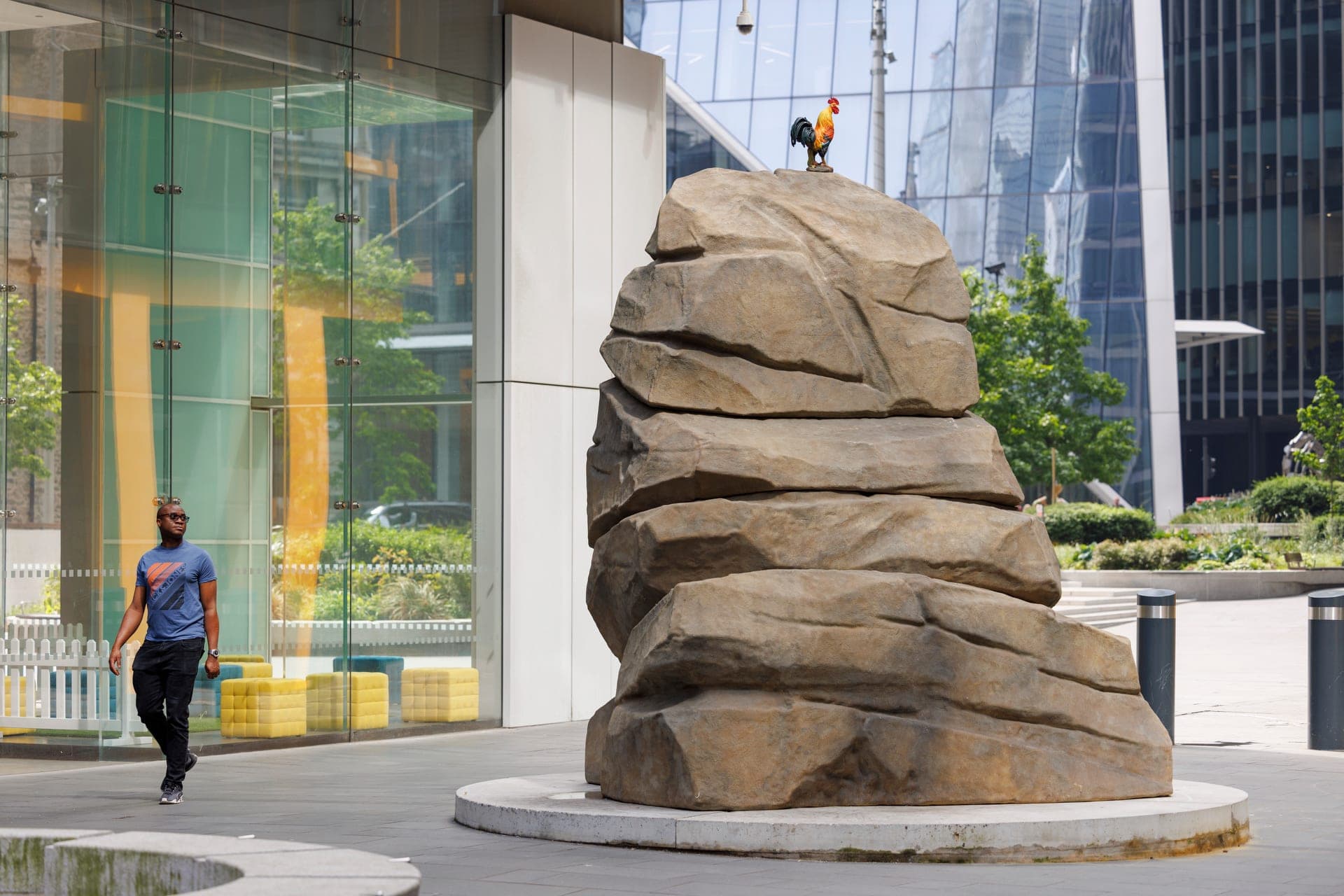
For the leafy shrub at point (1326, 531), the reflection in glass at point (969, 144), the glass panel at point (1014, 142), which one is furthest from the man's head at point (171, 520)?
the reflection in glass at point (969, 144)

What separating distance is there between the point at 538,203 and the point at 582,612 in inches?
146

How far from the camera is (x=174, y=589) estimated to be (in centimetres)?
1010

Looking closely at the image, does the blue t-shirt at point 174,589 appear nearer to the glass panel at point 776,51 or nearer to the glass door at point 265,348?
the glass door at point 265,348

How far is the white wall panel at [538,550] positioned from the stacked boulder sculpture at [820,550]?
5.42 meters

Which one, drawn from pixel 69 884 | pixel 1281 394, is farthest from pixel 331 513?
pixel 1281 394

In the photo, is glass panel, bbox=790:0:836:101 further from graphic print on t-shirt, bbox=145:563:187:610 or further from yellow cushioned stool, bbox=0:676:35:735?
graphic print on t-shirt, bbox=145:563:187:610

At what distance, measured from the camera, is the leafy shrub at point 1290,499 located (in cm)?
3897

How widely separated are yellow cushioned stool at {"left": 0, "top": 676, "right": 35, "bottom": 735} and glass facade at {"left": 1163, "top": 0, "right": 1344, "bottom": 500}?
57.9 meters

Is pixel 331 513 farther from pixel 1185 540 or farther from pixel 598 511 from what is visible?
pixel 1185 540

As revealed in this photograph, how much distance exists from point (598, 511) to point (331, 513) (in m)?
5.27

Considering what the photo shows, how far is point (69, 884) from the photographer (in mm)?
6297

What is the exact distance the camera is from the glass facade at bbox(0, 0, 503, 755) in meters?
12.7

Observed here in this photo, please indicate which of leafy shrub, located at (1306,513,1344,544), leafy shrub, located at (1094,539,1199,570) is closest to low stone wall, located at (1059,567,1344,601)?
leafy shrub, located at (1094,539,1199,570)

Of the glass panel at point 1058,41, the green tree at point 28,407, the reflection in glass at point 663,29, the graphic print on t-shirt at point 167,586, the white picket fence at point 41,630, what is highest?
the reflection in glass at point 663,29
